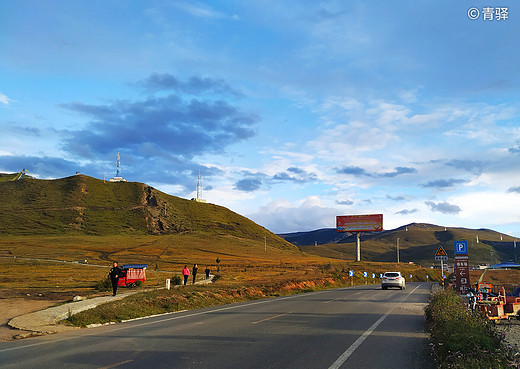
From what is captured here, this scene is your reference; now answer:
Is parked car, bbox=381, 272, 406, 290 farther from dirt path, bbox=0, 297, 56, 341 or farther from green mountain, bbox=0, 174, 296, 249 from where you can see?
green mountain, bbox=0, 174, 296, 249

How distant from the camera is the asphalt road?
333 inches

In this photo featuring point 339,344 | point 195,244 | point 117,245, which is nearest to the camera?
point 339,344

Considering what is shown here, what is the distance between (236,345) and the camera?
10.2 metres

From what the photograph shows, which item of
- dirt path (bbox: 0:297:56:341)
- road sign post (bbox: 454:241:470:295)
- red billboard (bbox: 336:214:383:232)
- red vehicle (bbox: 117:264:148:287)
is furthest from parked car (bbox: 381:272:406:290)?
red billboard (bbox: 336:214:383:232)

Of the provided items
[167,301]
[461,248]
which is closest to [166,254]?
[167,301]

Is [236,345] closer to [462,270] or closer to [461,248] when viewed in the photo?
[461,248]

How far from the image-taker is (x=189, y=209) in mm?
195625

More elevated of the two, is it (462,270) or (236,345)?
(462,270)

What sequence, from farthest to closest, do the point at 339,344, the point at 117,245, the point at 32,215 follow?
the point at 32,215 < the point at 117,245 < the point at 339,344

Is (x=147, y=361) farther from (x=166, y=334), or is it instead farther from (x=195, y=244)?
(x=195, y=244)

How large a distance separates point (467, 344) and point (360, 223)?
107605mm

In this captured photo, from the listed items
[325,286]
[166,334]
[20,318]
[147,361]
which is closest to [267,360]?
[147,361]

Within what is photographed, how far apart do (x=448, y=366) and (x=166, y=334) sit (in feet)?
26.3

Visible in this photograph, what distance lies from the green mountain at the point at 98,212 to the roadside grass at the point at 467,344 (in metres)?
140
